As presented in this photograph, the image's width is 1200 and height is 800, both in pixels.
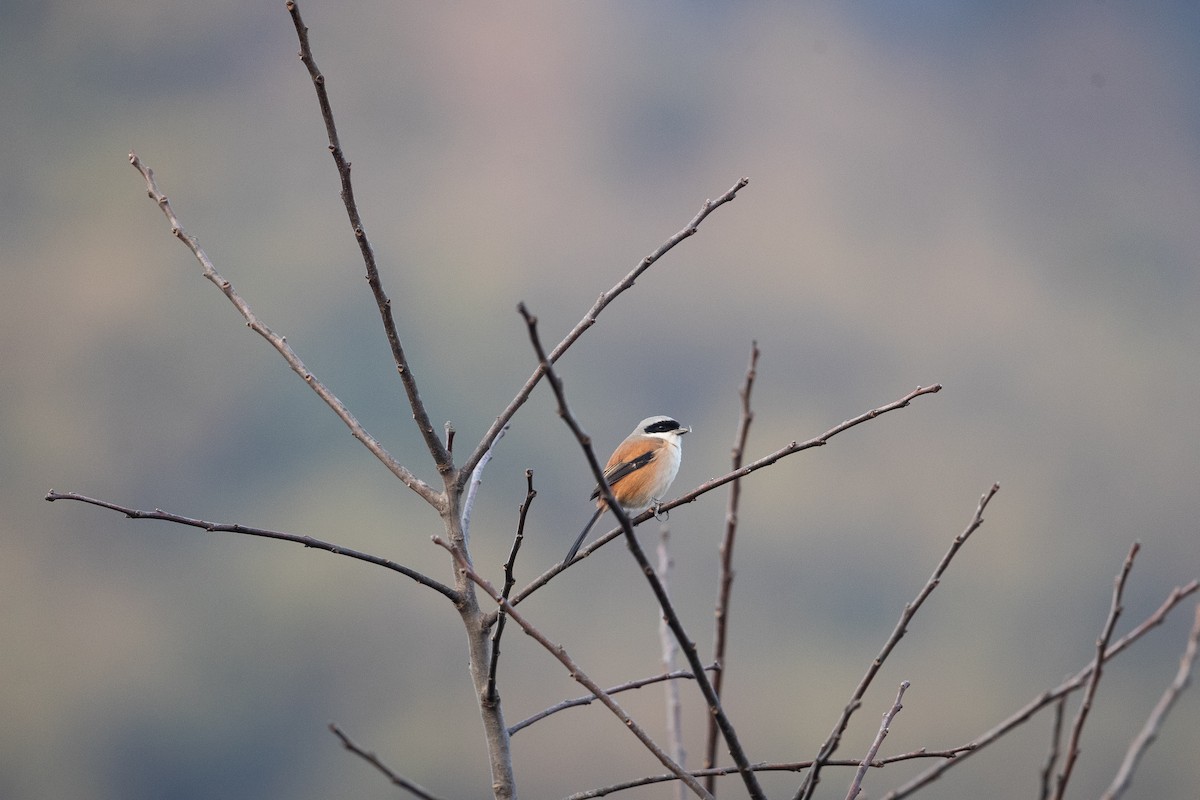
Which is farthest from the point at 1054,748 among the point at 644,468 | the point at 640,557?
the point at 644,468

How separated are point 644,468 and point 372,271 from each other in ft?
9.67

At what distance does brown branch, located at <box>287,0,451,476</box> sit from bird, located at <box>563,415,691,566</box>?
8.88 ft

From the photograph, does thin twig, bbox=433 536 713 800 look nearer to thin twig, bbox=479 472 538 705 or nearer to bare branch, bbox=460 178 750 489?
thin twig, bbox=479 472 538 705

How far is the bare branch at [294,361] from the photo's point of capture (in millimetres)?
1677

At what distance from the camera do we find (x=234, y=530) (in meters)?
1.53

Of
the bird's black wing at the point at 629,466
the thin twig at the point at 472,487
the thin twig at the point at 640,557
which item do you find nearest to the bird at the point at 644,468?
the bird's black wing at the point at 629,466

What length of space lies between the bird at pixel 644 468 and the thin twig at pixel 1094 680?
3202 mm

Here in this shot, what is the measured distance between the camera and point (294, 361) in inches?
71.4

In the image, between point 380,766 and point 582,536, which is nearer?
point 380,766

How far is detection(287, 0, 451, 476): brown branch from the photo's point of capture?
1.48m

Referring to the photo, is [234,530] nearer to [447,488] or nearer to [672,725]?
[447,488]

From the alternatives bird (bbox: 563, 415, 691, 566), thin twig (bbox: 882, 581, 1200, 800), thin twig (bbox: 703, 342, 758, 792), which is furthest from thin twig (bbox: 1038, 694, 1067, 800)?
bird (bbox: 563, 415, 691, 566)

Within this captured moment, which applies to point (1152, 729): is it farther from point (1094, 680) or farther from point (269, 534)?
point (269, 534)

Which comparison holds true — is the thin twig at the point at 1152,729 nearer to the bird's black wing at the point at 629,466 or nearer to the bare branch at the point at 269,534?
the bare branch at the point at 269,534
